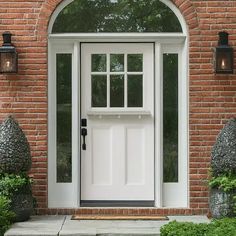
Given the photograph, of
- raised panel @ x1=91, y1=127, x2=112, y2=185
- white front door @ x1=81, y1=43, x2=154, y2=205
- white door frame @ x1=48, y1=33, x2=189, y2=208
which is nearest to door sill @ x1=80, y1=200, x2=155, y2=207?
white front door @ x1=81, y1=43, x2=154, y2=205

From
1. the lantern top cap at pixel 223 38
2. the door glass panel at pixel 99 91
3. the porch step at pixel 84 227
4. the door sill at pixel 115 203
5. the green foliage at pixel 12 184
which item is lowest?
the porch step at pixel 84 227

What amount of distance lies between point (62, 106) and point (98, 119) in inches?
20.3

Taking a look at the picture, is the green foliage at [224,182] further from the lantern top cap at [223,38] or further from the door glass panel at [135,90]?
the lantern top cap at [223,38]

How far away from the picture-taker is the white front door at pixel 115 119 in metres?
8.65

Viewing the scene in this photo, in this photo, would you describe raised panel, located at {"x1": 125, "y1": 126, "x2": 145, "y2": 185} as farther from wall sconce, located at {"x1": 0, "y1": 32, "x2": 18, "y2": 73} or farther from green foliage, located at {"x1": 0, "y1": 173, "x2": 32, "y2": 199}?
wall sconce, located at {"x1": 0, "y1": 32, "x2": 18, "y2": 73}

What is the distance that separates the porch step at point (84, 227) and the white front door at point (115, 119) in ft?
2.19

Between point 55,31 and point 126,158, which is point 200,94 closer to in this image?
point 126,158

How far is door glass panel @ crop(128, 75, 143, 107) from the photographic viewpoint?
8664mm

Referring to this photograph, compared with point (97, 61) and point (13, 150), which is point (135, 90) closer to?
point (97, 61)

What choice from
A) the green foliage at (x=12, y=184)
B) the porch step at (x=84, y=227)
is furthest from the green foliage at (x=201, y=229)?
the green foliage at (x=12, y=184)

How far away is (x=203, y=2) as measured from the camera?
8.47m

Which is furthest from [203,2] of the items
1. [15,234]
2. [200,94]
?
[15,234]

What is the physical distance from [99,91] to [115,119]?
1.44 feet

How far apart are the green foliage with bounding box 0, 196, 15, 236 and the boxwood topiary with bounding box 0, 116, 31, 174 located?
0.44 metres
